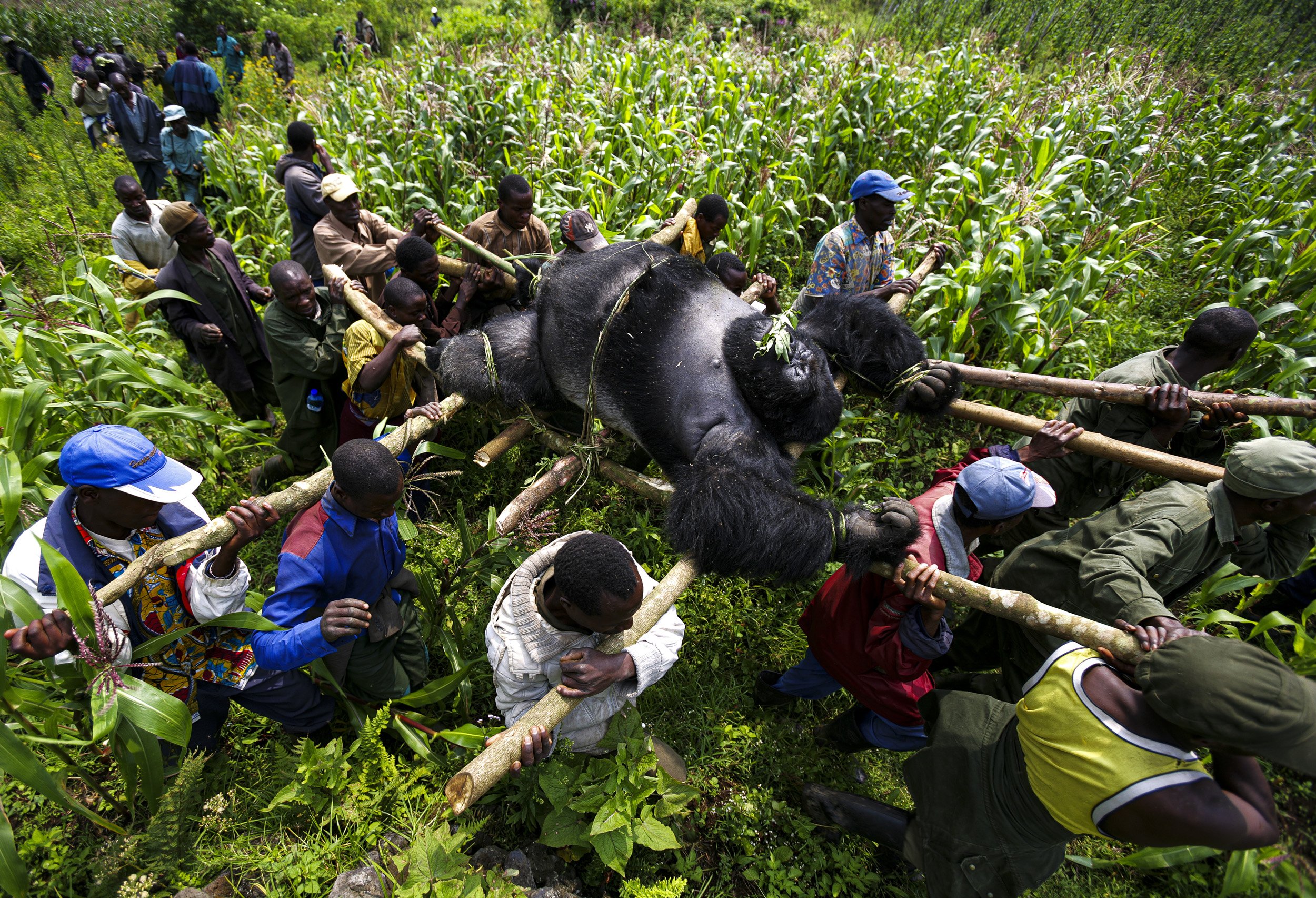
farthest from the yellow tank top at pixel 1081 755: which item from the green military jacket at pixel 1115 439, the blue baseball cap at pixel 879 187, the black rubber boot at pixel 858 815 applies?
the blue baseball cap at pixel 879 187

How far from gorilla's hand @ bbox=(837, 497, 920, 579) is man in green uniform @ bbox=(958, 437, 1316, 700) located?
81cm

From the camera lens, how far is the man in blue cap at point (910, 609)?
2.47 m

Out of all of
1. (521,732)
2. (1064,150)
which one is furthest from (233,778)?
(1064,150)

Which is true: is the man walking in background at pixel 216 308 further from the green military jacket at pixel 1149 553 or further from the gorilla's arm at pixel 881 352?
the green military jacket at pixel 1149 553

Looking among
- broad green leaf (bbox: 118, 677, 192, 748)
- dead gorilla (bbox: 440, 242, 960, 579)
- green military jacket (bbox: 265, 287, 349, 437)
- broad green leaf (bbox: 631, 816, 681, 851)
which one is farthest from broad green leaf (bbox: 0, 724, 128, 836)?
green military jacket (bbox: 265, 287, 349, 437)

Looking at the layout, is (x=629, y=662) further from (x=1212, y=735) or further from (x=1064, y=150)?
(x=1064, y=150)

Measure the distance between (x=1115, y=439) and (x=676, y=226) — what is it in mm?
3096

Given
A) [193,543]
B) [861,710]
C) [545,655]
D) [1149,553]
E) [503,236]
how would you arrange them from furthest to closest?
[503,236]
[861,710]
[1149,553]
[545,655]
[193,543]

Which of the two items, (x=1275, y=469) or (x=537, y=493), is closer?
(x=1275, y=469)

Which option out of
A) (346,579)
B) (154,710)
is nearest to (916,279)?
(346,579)

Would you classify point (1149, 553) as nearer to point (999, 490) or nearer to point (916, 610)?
point (999, 490)

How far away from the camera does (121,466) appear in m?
2.16

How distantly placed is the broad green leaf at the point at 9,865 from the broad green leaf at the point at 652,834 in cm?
210

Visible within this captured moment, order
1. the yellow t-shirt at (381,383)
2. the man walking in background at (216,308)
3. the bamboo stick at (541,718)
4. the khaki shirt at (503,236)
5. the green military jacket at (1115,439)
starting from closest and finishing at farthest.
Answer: the bamboo stick at (541,718) → the green military jacket at (1115,439) → the yellow t-shirt at (381,383) → the man walking in background at (216,308) → the khaki shirt at (503,236)
